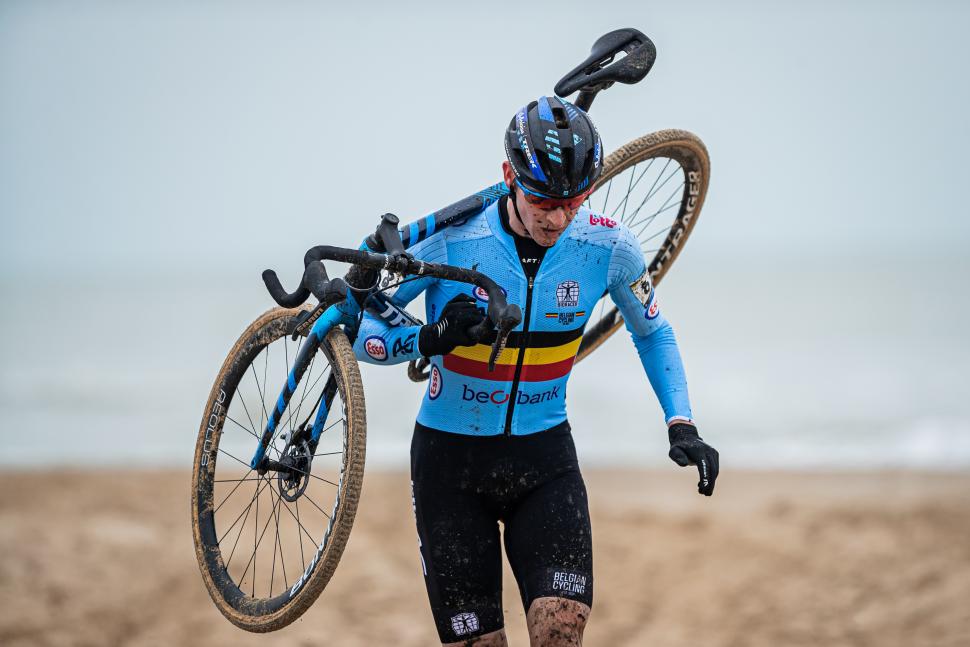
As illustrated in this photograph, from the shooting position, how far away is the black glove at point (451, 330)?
4305mm

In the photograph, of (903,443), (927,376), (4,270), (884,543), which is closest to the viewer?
(884,543)

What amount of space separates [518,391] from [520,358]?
143mm

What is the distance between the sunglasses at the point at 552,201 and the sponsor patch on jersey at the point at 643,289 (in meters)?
0.54

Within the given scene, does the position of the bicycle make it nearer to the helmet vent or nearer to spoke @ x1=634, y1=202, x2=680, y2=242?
spoke @ x1=634, y1=202, x2=680, y2=242

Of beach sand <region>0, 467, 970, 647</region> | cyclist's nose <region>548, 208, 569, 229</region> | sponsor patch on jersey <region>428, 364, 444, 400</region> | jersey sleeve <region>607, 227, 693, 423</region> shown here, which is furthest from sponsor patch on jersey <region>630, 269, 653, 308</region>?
beach sand <region>0, 467, 970, 647</region>

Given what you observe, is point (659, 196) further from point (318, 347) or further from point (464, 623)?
point (464, 623)

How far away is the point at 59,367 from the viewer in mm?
25781

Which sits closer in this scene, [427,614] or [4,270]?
[427,614]

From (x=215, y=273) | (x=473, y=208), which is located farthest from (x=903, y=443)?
(x=215, y=273)

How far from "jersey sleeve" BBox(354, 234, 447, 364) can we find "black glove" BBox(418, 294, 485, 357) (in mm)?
153

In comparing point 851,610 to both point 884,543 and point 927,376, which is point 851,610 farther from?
point 927,376

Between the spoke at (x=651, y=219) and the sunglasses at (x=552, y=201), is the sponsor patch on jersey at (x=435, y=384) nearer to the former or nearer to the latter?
the sunglasses at (x=552, y=201)

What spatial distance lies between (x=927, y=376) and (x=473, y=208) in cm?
2181

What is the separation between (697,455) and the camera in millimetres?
4465
